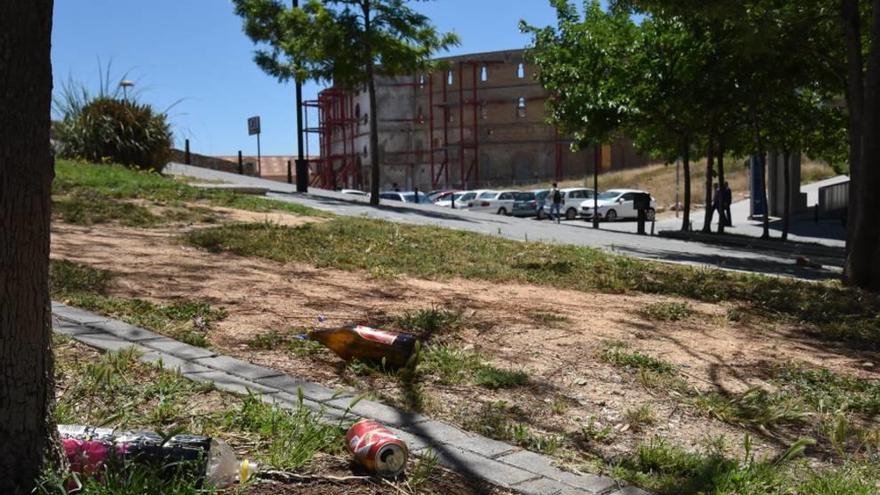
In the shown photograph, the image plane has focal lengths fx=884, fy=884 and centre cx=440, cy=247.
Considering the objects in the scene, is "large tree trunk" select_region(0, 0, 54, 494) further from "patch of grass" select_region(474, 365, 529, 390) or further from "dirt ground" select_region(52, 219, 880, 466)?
"patch of grass" select_region(474, 365, 529, 390)

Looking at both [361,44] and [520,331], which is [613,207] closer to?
[361,44]

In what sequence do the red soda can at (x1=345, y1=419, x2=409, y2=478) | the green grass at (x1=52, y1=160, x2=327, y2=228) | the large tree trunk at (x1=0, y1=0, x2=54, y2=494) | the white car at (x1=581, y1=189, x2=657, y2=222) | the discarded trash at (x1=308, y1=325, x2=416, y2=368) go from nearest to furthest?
the large tree trunk at (x1=0, y1=0, x2=54, y2=494), the red soda can at (x1=345, y1=419, x2=409, y2=478), the discarded trash at (x1=308, y1=325, x2=416, y2=368), the green grass at (x1=52, y1=160, x2=327, y2=228), the white car at (x1=581, y1=189, x2=657, y2=222)

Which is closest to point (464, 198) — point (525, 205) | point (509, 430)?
point (525, 205)

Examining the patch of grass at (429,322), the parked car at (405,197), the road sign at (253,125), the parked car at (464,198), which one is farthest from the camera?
the parked car at (464,198)

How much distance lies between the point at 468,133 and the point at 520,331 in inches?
2212

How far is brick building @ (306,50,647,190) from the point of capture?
6050 cm

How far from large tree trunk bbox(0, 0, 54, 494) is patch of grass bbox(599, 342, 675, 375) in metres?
3.60

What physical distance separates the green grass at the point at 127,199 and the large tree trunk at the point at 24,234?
8.65 metres

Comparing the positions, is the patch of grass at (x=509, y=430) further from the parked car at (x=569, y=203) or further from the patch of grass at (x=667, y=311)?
the parked car at (x=569, y=203)

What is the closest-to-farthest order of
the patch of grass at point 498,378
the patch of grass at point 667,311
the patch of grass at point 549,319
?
the patch of grass at point 498,378
the patch of grass at point 549,319
the patch of grass at point 667,311

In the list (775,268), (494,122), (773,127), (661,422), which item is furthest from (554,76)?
(494,122)

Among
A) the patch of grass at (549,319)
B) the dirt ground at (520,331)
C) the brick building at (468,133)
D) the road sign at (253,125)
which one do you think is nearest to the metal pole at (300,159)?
the road sign at (253,125)

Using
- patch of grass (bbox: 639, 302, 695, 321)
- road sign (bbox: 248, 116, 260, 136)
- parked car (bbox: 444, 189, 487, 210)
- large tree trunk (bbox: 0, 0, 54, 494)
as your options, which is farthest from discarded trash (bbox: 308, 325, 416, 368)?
parked car (bbox: 444, 189, 487, 210)

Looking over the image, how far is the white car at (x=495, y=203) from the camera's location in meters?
42.6
